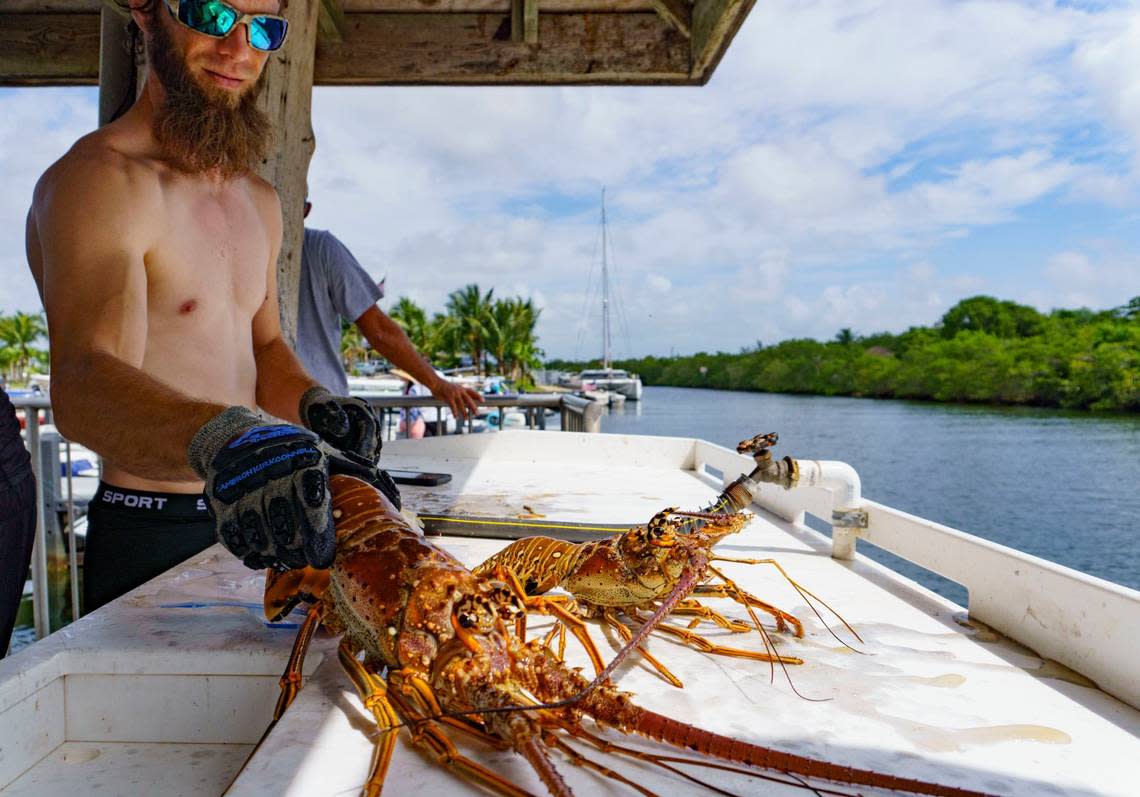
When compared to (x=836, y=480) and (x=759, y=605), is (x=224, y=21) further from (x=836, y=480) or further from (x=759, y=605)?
(x=836, y=480)

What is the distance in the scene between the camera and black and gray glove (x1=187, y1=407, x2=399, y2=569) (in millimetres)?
1249

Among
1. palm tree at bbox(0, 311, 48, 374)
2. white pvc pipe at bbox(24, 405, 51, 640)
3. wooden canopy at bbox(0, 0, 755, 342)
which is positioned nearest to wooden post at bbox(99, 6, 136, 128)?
wooden canopy at bbox(0, 0, 755, 342)

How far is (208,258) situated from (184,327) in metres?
0.25

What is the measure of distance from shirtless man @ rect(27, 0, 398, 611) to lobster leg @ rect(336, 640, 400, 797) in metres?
0.23

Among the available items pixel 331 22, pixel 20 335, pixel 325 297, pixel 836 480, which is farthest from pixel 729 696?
pixel 20 335

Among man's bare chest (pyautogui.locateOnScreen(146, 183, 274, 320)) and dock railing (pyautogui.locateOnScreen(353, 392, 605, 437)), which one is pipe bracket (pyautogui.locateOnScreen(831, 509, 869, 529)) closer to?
man's bare chest (pyautogui.locateOnScreen(146, 183, 274, 320))

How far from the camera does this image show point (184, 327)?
7.15ft

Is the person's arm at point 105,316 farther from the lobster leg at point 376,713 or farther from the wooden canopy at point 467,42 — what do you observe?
the wooden canopy at point 467,42

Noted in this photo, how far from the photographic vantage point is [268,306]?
2730 mm

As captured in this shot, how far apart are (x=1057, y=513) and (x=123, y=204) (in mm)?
32393

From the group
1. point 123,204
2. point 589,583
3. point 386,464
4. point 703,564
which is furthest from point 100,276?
point 386,464

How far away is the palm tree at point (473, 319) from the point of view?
209 ft

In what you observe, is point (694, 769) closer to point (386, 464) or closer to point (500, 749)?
point (500, 749)

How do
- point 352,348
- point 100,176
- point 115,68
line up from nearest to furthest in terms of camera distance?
point 100,176 → point 115,68 → point 352,348
